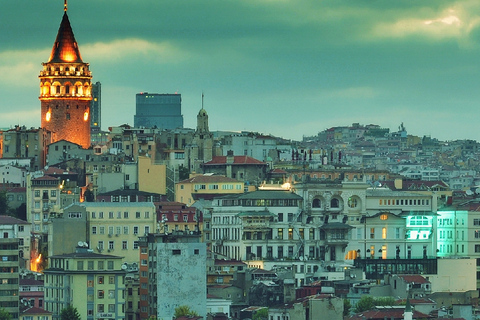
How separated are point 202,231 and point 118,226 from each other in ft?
21.5

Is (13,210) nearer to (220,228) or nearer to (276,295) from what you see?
(220,228)

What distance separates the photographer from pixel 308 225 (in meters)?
130

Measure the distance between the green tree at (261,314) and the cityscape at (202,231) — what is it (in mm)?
242

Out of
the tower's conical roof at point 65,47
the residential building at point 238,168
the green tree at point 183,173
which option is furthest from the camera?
the tower's conical roof at point 65,47

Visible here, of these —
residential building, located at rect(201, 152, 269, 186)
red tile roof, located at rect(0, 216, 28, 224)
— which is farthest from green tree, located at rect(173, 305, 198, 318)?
residential building, located at rect(201, 152, 269, 186)

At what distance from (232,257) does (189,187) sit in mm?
14257

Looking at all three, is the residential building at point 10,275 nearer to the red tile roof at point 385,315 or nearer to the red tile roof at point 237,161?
the red tile roof at point 385,315

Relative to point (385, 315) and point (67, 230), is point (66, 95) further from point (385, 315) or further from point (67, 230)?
point (385, 315)

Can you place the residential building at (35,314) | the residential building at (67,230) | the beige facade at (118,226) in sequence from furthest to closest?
the beige facade at (118,226), the residential building at (67,230), the residential building at (35,314)

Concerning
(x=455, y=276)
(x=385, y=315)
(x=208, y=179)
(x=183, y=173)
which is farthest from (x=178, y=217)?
(x=385, y=315)

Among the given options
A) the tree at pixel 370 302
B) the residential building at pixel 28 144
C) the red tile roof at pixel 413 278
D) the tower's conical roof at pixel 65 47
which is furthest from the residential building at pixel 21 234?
the tower's conical roof at pixel 65 47

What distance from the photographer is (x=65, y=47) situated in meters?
163

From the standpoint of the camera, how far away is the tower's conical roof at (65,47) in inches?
6398

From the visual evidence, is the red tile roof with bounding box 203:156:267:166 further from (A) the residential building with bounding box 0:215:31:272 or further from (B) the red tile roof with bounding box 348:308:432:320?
(B) the red tile roof with bounding box 348:308:432:320
